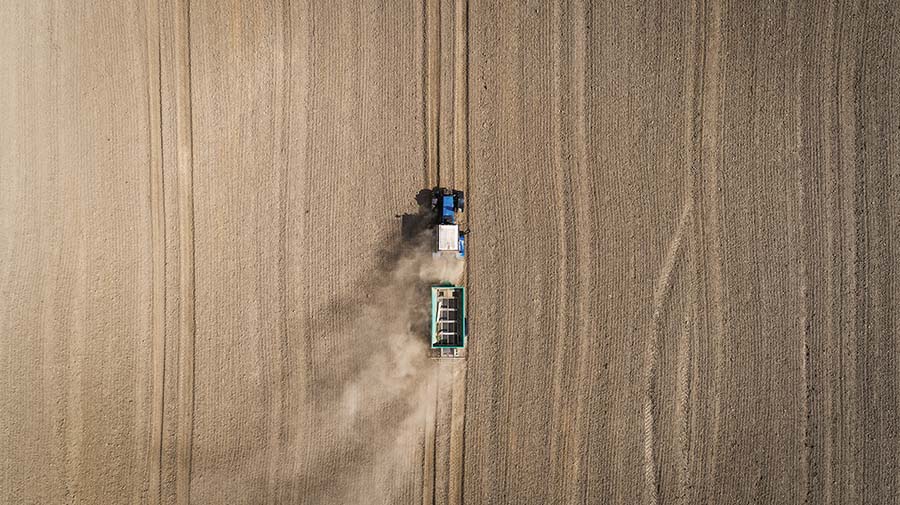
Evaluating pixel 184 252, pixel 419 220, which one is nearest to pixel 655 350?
pixel 419 220

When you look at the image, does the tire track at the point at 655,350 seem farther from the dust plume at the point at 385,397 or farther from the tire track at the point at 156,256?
the tire track at the point at 156,256

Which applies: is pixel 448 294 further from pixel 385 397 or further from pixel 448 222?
pixel 385 397

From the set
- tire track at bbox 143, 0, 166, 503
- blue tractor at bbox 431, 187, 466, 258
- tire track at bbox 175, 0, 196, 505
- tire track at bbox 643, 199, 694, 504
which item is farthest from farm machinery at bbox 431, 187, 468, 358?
tire track at bbox 143, 0, 166, 503

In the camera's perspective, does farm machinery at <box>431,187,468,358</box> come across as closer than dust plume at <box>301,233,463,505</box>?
Yes

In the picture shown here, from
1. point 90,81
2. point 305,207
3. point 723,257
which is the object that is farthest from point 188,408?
point 723,257

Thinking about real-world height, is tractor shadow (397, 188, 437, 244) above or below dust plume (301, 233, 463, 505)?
above

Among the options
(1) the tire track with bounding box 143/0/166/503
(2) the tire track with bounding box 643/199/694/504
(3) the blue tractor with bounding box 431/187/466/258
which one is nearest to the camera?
(3) the blue tractor with bounding box 431/187/466/258

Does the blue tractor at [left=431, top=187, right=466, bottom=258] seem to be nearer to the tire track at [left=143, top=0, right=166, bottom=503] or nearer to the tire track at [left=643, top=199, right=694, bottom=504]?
the tire track at [left=643, top=199, right=694, bottom=504]
